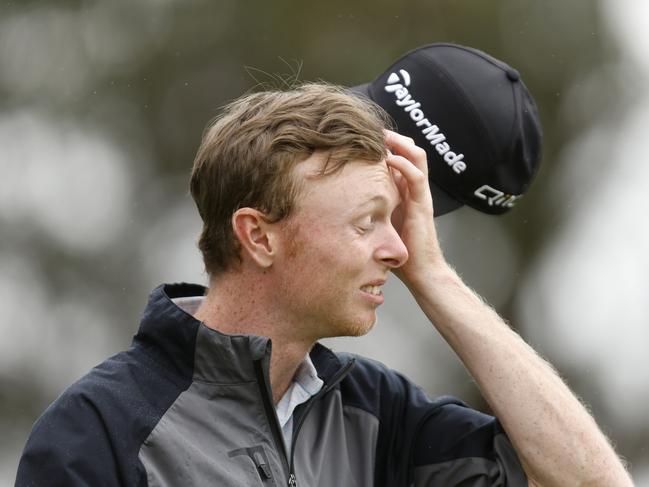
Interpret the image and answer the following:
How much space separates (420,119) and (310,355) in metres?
0.88

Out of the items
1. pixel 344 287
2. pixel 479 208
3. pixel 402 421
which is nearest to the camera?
pixel 344 287

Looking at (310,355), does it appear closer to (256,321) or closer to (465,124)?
(256,321)

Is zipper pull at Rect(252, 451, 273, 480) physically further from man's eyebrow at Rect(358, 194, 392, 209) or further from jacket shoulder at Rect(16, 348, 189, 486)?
man's eyebrow at Rect(358, 194, 392, 209)

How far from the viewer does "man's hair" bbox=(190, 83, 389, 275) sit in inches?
175

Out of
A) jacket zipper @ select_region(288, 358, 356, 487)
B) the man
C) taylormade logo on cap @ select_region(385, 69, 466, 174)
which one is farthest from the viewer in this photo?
taylormade logo on cap @ select_region(385, 69, 466, 174)

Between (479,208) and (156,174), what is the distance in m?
10.7

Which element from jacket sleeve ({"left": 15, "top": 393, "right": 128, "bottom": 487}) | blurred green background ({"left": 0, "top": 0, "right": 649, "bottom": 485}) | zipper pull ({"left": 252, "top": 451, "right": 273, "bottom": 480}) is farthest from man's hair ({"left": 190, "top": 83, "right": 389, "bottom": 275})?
blurred green background ({"left": 0, "top": 0, "right": 649, "bottom": 485})

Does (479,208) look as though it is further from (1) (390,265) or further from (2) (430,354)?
(2) (430,354)

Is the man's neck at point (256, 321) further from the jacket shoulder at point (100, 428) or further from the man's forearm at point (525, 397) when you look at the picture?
the man's forearm at point (525, 397)

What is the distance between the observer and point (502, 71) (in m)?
5.23

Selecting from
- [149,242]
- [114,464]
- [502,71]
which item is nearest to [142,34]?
[149,242]

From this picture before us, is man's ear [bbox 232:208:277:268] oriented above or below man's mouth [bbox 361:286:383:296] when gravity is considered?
above

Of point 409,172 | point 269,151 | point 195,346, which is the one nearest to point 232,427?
point 195,346

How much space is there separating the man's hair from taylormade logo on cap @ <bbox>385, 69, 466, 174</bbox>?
38 centimetres
